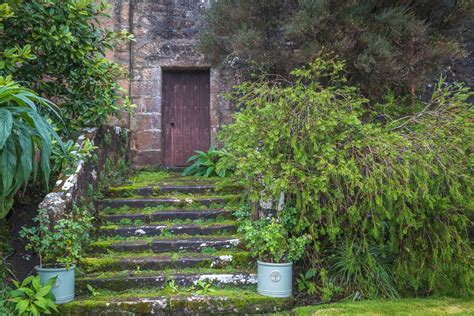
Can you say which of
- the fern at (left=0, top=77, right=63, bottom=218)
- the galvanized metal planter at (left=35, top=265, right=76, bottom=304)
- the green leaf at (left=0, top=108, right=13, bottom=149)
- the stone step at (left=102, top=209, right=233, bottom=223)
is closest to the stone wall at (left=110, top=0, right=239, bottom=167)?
the stone step at (left=102, top=209, right=233, bottom=223)

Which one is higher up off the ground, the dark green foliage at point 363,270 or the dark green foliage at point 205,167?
the dark green foliage at point 205,167

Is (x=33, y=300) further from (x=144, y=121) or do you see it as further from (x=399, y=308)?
(x=144, y=121)

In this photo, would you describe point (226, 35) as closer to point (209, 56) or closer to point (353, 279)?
point (209, 56)

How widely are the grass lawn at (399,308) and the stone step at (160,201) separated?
7.25 feet

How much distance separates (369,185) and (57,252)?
273cm

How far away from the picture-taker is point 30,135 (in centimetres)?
341

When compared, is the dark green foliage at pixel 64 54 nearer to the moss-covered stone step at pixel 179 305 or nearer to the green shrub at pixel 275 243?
the moss-covered stone step at pixel 179 305

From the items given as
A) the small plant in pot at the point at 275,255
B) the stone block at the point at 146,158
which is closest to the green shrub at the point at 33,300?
the small plant in pot at the point at 275,255

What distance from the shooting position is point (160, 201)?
585 cm

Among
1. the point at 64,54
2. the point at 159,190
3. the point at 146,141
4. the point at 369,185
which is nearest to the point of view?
the point at 369,185

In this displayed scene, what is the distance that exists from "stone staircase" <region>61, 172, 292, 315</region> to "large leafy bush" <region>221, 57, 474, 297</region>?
2.52ft

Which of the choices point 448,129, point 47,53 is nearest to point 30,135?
point 47,53

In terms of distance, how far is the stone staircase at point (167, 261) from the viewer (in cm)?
405

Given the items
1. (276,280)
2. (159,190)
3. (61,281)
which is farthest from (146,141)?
(276,280)
